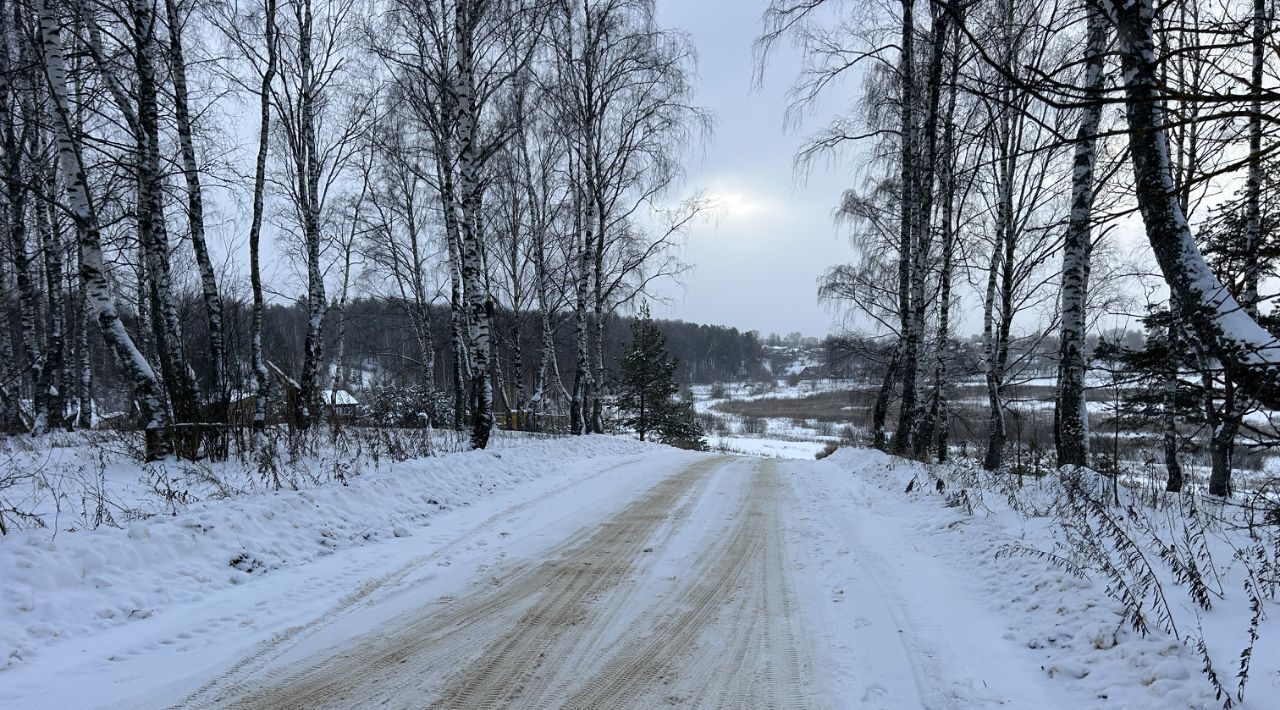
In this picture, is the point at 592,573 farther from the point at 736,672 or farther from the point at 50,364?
the point at 50,364

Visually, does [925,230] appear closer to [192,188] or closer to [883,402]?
[883,402]

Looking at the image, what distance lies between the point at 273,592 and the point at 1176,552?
610cm

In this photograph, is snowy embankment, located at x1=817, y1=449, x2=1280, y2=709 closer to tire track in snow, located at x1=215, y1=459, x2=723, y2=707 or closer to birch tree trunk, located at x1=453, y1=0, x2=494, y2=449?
tire track in snow, located at x1=215, y1=459, x2=723, y2=707

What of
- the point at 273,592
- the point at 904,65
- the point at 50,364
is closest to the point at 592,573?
the point at 273,592

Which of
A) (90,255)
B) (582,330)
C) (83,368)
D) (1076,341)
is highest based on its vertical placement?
(90,255)

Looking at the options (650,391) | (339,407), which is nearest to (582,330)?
(339,407)

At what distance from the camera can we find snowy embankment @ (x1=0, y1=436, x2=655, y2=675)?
3.37 m

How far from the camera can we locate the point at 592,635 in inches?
133

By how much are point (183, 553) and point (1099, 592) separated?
6171mm

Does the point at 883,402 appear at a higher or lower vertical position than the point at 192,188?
lower

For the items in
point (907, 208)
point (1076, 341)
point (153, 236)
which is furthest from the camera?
point (907, 208)

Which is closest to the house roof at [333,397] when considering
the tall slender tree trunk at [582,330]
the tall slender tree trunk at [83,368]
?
the tall slender tree trunk at [83,368]

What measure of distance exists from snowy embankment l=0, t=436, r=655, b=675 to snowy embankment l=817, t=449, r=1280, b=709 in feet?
14.9

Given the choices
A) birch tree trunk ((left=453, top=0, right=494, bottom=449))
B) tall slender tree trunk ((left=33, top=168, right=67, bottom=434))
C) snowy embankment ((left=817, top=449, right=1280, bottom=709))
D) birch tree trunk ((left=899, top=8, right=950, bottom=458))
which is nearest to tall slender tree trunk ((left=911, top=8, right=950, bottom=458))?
birch tree trunk ((left=899, top=8, right=950, bottom=458))
